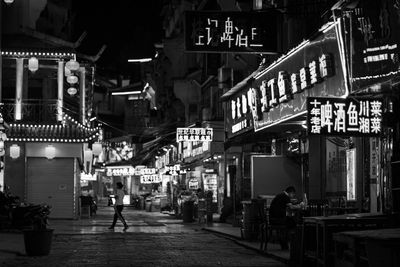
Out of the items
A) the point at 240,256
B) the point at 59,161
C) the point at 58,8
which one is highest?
the point at 58,8

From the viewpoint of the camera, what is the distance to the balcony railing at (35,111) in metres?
35.8

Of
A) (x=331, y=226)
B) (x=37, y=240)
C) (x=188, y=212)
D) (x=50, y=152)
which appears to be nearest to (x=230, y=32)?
(x=37, y=240)

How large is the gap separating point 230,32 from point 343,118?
5.67 m

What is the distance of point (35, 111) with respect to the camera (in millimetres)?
36281

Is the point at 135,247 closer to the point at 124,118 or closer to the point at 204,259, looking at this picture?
the point at 204,259

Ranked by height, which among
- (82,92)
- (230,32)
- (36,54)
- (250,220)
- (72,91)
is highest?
(36,54)

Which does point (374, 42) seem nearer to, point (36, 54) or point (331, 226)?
point (331, 226)

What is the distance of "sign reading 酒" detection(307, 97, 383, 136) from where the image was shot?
658 inches

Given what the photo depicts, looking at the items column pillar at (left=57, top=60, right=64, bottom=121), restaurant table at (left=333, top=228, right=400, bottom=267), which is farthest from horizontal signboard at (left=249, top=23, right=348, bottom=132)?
column pillar at (left=57, top=60, right=64, bottom=121)

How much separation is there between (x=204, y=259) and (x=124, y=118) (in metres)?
71.1

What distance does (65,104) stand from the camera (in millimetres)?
38125

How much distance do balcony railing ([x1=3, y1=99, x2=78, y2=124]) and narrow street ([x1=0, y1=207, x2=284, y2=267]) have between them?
30.1 ft

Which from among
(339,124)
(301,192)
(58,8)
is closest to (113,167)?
(58,8)

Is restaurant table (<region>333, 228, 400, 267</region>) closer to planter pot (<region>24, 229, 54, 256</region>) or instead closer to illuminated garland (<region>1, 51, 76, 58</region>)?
planter pot (<region>24, 229, 54, 256</region>)
